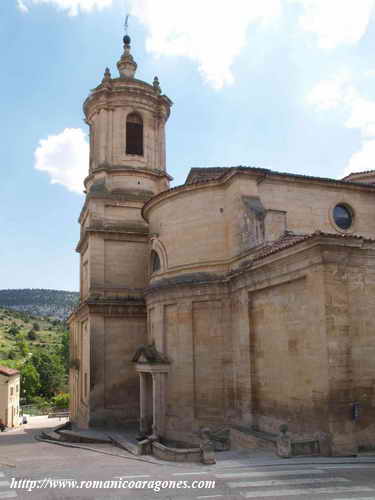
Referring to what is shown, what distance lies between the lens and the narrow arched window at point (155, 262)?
23516 millimetres

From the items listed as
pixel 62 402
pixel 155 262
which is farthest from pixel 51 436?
pixel 62 402

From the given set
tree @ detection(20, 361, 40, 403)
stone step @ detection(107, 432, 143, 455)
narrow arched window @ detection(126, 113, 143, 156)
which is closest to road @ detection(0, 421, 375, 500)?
stone step @ detection(107, 432, 143, 455)

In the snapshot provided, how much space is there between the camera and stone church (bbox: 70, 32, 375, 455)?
13461 mm

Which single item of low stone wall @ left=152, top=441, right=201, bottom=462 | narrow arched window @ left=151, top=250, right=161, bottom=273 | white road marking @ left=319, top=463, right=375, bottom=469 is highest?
narrow arched window @ left=151, top=250, right=161, bottom=273

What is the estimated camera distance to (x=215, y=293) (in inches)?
781

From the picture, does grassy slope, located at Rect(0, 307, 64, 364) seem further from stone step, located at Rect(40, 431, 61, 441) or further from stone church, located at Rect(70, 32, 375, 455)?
stone church, located at Rect(70, 32, 375, 455)

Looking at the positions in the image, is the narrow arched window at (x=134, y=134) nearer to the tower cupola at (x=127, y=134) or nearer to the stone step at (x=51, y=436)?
the tower cupola at (x=127, y=134)

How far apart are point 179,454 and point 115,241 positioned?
14674 millimetres

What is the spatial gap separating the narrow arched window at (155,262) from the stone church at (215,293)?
58 mm

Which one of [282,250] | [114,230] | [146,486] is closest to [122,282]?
[114,230]

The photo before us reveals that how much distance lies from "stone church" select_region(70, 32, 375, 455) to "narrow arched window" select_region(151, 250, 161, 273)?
2.3 inches

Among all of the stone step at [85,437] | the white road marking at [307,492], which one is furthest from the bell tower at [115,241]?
the white road marking at [307,492]

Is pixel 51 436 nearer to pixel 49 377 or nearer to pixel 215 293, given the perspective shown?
pixel 215 293

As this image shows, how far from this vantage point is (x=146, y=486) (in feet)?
32.6
